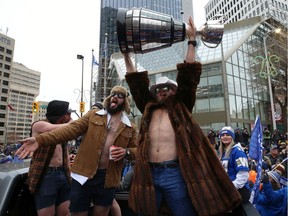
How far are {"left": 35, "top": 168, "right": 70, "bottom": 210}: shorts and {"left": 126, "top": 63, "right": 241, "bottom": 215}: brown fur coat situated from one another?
105cm

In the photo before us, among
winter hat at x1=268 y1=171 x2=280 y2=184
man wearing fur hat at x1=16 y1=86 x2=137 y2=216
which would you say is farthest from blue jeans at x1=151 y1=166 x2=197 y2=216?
winter hat at x1=268 y1=171 x2=280 y2=184

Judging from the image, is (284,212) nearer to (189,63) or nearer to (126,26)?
(189,63)

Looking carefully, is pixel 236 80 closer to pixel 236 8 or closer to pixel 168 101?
pixel 168 101

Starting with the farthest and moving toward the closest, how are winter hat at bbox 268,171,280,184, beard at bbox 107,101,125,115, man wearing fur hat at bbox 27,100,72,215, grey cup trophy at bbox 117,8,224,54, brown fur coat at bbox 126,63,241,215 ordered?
winter hat at bbox 268,171,280,184 → beard at bbox 107,101,125,115 → man wearing fur hat at bbox 27,100,72,215 → grey cup trophy at bbox 117,8,224,54 → brown fur coat at bbox 126,63,241,215

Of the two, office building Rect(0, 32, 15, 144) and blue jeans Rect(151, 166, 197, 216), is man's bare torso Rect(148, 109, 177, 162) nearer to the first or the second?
blue jeans Rect(151, 166, 197, 216)

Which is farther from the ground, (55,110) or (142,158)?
(55,110)

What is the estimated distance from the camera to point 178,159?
1.98 m

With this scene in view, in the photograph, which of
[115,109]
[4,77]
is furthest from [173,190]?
[4,77]

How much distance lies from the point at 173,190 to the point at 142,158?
360mm

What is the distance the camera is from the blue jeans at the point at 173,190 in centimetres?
186

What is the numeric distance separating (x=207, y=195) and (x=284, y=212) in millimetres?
2432

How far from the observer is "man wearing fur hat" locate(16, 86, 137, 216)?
2330 millimetres

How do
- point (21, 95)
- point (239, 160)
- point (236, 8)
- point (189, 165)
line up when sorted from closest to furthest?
point (189, 165)
point (239, 160)
point (236, 8)
point (21, 95)

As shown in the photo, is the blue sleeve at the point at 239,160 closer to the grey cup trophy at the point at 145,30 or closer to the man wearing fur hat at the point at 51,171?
the grey cup trophy at the point at 145,30
